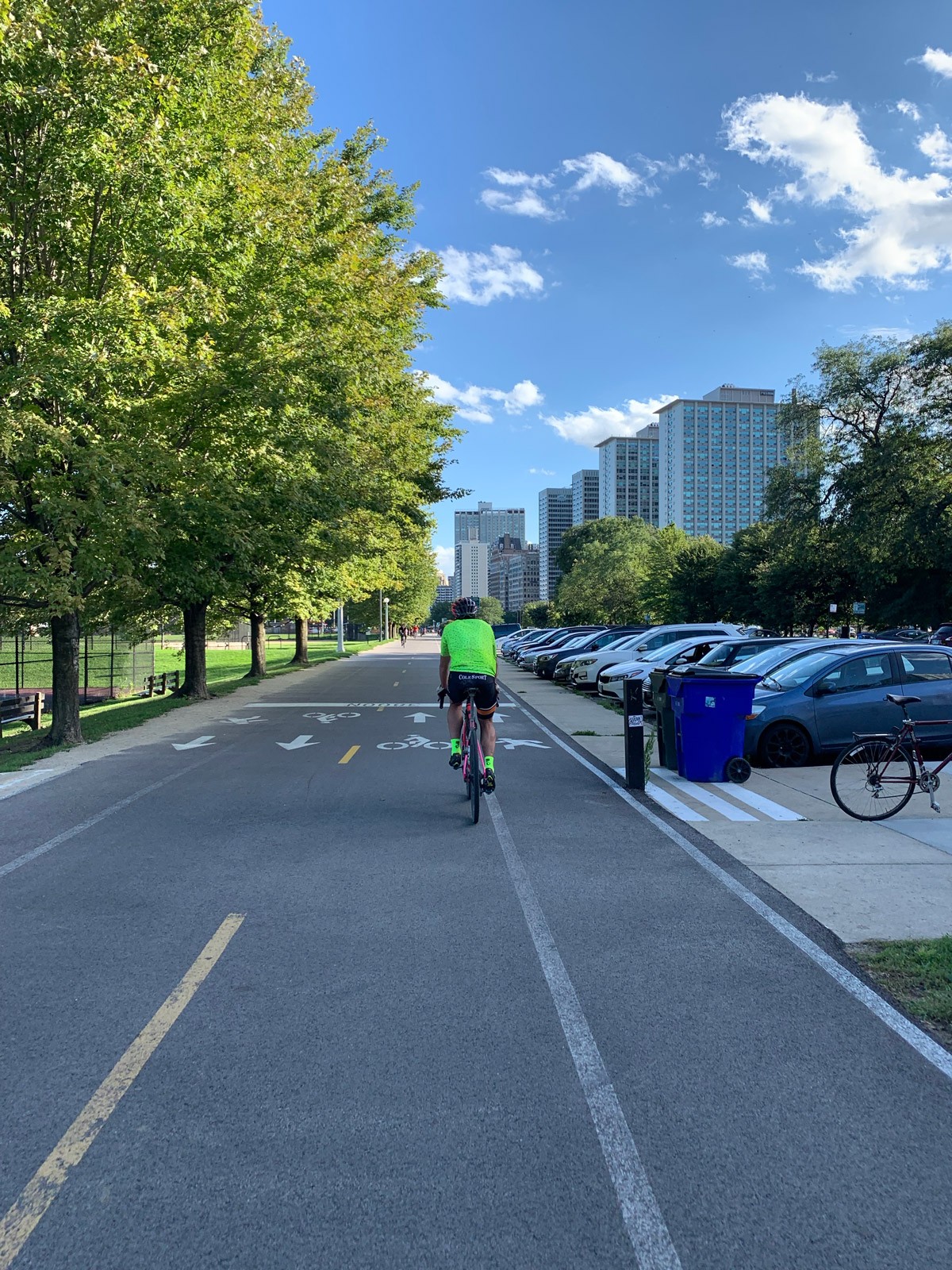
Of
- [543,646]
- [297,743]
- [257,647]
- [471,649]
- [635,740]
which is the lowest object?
[297,743]

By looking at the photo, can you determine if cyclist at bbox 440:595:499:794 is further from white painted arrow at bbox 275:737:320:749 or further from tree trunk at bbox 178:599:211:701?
tree trunk at bbox 178:599:211:701

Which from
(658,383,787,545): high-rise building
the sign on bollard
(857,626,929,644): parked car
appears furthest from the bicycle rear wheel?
(658,383,787,545): high-rise building

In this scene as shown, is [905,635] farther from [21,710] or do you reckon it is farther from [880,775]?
[21,710]

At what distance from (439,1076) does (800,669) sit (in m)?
9.36

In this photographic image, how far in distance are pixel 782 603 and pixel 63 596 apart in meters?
45.0

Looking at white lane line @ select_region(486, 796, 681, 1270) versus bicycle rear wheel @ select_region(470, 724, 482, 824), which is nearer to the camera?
white lane line @ select_region(486, 796, 681, 1270)

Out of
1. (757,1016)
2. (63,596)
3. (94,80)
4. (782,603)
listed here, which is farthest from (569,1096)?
(782,603)

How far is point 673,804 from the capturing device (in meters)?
9.11

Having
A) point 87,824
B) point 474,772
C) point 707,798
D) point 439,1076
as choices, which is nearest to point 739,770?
point 707,798

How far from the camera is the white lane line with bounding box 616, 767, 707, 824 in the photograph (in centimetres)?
849

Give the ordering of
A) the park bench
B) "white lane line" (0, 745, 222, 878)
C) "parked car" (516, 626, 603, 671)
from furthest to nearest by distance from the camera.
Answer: "parked car" (516, 626, 603, 671)
the park bench
"white lane line" (0, 745, 222, 878)

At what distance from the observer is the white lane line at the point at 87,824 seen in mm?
6898

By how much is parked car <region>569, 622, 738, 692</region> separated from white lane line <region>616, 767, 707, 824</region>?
13.4 meters

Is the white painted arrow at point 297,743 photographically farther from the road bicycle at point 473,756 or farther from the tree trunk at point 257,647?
the tree trunk at point 257,647
